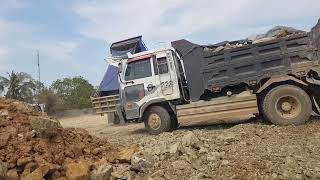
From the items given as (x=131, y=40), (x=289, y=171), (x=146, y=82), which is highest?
(x=131, y=40)

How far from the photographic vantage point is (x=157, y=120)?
43.2 feet

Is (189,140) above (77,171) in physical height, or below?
above

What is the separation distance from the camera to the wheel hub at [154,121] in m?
13.2

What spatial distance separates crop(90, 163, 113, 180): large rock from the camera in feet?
26.2

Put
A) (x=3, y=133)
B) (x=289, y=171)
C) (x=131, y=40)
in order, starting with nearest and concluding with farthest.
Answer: (x=289, y=171) < (x=3, y=133) < (x=131, y=40)

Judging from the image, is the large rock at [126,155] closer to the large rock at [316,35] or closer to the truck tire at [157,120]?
the truck tire at [157,120]

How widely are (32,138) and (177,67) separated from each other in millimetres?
5201

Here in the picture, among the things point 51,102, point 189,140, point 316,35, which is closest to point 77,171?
point 189,140

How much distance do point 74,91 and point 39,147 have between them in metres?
42.2

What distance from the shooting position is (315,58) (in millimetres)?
11359

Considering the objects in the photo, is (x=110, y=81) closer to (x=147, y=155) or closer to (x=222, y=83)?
(x=222, y=83)

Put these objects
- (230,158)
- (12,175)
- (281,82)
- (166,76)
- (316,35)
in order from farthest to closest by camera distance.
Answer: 1. (166,76)
2. (281,82)
3. (316,35)
4. (230,158)
5. (12,175)

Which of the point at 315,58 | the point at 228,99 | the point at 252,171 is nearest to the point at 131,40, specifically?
the point at 228,99

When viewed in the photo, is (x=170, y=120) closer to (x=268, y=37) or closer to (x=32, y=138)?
(x=268, y=37)
